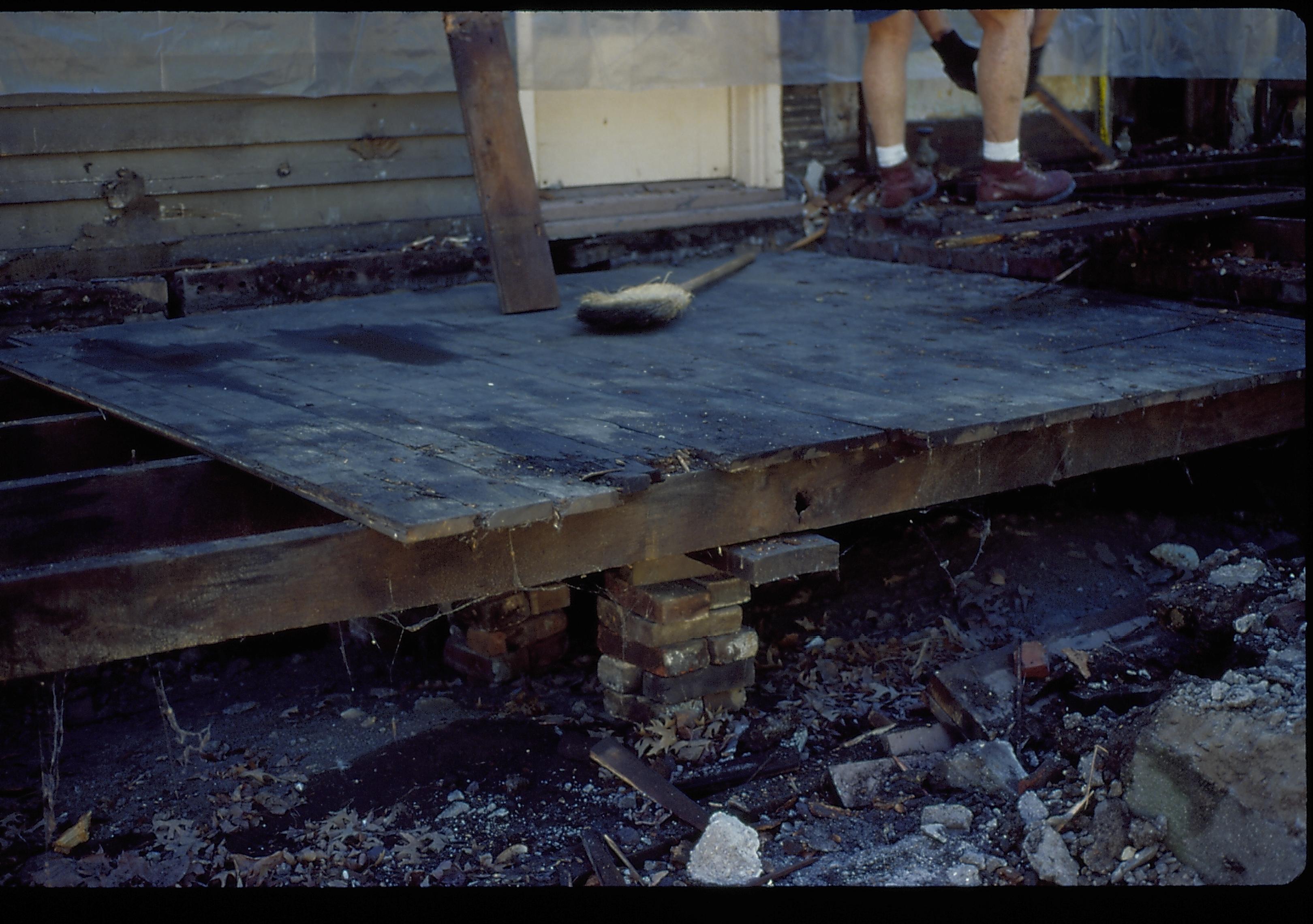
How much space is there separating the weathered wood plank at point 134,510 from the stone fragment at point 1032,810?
6.21 feet

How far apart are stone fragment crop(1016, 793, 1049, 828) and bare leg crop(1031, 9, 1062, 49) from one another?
17.3ft

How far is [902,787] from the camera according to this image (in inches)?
129

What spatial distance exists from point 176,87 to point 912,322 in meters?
3.26

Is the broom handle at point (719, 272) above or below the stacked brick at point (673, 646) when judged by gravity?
above

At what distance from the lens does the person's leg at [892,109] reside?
21.3 ft

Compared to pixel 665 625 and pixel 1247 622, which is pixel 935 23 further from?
pixel 665 625

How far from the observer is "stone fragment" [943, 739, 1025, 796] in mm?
3182


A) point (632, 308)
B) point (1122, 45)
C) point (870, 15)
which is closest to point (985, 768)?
point (632, 308)

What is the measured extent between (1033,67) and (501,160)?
12.6 feet

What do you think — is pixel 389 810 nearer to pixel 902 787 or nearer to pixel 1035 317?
pixel 902 787

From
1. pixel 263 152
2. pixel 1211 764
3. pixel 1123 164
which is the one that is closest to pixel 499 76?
pixel 263 152

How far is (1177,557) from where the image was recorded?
185 inches

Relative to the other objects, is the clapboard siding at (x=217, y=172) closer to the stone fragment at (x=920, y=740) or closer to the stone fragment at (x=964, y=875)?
the stone fragment at (x=920, y=740)

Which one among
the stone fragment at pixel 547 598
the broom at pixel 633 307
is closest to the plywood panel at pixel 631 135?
the broom at pixel 633 307
